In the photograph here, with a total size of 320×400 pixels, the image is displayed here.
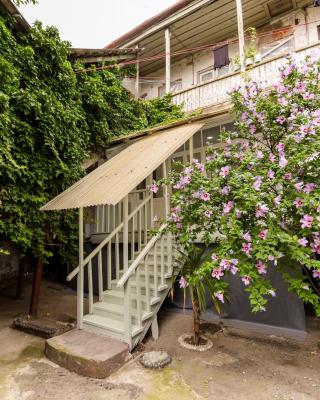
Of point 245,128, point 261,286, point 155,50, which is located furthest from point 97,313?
point 155,50

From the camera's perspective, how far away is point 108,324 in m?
4.33

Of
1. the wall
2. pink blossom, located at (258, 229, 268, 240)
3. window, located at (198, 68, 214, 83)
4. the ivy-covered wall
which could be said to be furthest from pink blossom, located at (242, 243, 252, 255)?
window, located at (198, 68, 214, 83)

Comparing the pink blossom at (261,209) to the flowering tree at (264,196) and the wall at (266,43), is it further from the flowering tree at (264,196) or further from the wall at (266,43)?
the wall at (266,43)

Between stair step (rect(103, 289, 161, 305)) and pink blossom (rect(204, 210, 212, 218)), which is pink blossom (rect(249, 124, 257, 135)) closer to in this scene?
pink blossom (rect(204, 210, 212, 218))

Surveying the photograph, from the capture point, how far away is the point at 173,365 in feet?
12.3

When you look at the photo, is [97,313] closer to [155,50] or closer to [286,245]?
[286,245]

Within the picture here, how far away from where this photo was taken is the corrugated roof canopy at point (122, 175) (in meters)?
3.84

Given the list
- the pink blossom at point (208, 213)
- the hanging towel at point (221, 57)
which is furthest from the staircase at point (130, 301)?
the hanging towel at point (221, 57)

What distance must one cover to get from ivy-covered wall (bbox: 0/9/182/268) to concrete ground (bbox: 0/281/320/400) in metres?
2.05

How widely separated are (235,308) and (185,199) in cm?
247

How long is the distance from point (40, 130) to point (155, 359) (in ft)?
14.3

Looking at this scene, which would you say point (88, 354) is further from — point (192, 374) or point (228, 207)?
point (228, 207)

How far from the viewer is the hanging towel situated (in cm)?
1041

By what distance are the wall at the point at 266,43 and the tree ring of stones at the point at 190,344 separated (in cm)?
983
